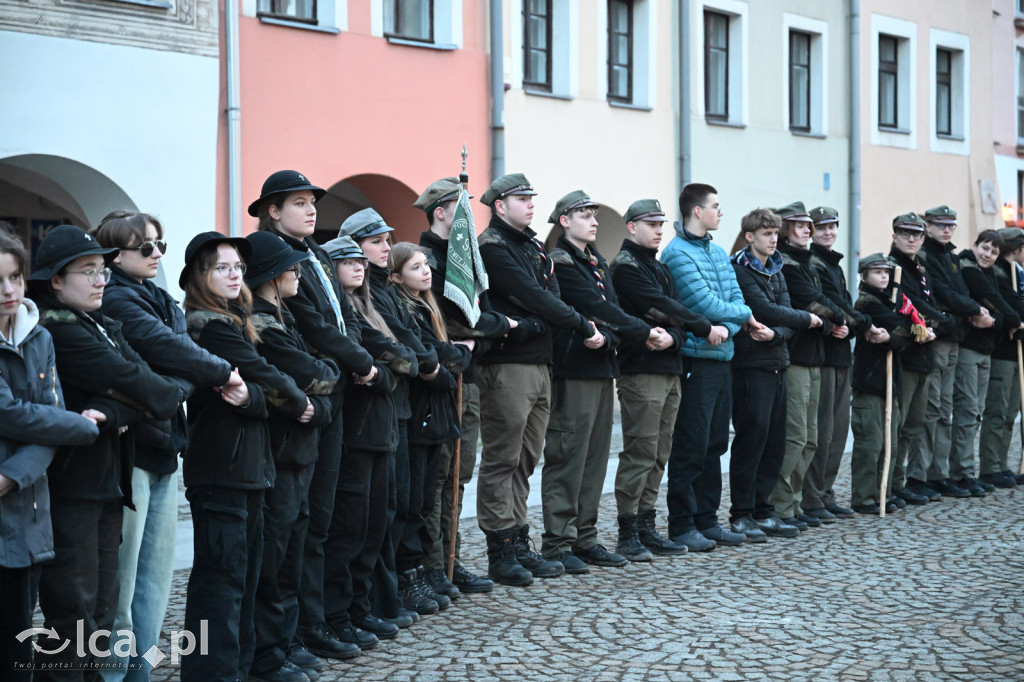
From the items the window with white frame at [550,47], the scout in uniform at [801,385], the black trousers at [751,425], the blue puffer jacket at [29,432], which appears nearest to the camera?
the blue puffer jacket at [29,432]

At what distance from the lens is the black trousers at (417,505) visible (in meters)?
7.04

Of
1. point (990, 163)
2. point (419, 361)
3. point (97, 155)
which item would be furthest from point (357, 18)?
point (990, 163)

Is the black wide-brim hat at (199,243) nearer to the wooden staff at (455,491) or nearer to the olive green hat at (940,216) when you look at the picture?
the wooden staff at (455,491)

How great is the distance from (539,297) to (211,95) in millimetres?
6715

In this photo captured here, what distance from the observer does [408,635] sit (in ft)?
21.4

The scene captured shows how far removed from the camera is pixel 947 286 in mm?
11094

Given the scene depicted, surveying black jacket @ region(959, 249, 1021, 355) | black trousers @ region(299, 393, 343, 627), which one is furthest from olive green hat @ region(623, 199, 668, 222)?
black jacket @ region(959, 249, 1021, 355)

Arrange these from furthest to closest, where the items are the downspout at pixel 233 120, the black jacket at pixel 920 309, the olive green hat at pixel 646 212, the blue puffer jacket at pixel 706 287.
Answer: the downspout at pixel 233 120 → the black jacket at pixel 920 309 → the blue puffer jacket at pixel 706 287 → the olive green hat at pixel 646 212

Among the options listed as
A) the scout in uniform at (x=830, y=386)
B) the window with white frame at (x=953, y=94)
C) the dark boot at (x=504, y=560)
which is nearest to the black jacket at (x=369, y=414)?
the dark boot at (x=504, y=560)

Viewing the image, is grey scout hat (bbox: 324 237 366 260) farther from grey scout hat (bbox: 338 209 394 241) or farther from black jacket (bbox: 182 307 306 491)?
black jacket (bbox: 182 307 306 491)

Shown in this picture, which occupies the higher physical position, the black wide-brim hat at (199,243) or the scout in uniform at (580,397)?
A: the black wide-brim hat at (199,243)

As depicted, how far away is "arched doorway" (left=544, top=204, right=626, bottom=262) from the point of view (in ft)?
60.5

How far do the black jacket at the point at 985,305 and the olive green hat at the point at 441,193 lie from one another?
5.27m

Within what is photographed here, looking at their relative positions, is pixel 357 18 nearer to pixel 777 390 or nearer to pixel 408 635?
pixel 777 390
